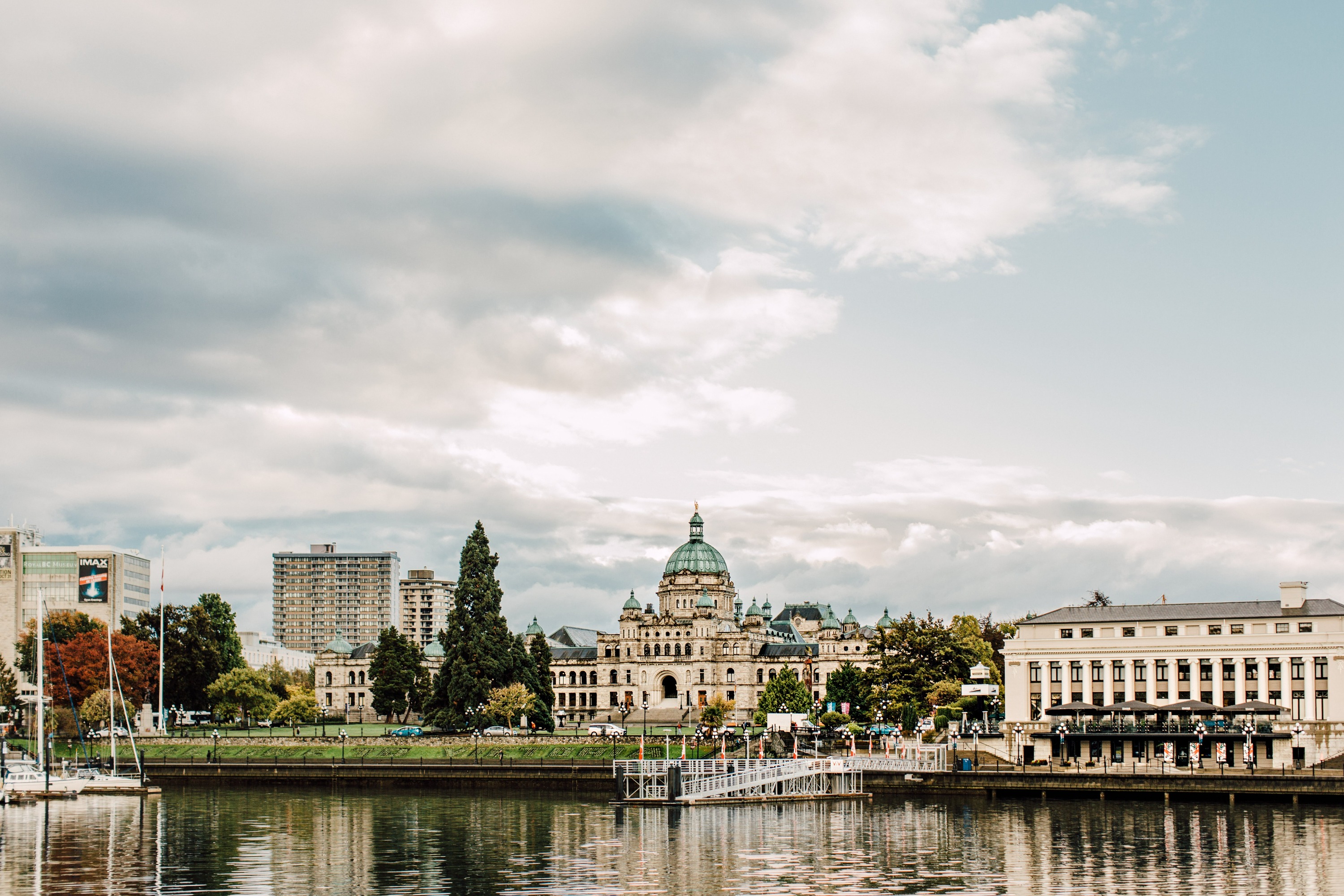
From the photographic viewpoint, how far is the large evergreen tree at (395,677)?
565 feet

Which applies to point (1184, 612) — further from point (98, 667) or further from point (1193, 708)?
point (98, 667)

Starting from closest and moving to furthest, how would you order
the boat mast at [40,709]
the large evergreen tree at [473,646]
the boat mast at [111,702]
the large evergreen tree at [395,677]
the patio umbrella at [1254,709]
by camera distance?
the patio umbrella at [1254,709]
the boat mast at [40,709]
the boat mast at [111,702]
the large evergreen tree at [473,646]
the large evergreen tree at [395,677]

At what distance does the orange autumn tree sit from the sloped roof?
287ft

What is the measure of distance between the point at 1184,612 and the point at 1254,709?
38.2 feet

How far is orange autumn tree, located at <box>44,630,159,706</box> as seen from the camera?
144 m

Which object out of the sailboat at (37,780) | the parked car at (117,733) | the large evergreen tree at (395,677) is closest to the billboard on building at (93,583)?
the large evergreen tree at (395,677)

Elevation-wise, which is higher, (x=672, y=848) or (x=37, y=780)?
(x=672, y=848)

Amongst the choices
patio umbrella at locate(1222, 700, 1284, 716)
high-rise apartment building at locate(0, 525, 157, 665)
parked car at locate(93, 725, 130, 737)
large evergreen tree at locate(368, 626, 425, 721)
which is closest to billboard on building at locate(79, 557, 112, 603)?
high-rise apartment building at locate(0, 525, 157, 665)

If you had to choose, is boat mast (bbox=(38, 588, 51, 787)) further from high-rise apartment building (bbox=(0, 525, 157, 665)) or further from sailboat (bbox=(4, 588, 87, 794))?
high-rise apartment building (bbox=(0, 525, 157, 665))

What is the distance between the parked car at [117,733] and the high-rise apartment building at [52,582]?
41269mm

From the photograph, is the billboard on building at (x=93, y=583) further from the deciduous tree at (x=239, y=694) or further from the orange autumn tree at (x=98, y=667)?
the orange autumn tree at (x=98, y=667)

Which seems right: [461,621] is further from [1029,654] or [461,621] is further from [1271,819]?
[1271,819]

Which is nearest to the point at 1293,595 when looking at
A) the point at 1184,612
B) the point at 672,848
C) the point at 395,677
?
the point at 1184,612

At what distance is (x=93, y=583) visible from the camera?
185750 mm
